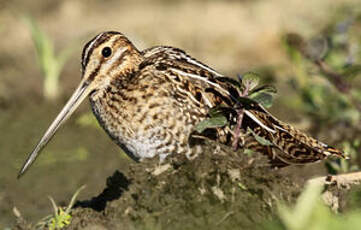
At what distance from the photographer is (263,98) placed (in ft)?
12.4

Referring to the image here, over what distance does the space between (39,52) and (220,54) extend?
2.40 m

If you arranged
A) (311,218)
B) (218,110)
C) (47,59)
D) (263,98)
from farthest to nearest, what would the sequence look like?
(47,59)
(218,110)
(263,98)
(311,218)

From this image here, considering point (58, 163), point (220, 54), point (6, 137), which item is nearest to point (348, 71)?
point (58, 163)

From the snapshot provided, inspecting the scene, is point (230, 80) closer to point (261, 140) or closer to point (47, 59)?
point (261, 140)

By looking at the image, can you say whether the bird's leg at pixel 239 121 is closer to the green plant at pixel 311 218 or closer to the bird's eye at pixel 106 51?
the bird's eye at pixel 106 51

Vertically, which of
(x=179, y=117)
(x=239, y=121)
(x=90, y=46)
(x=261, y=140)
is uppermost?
(x=90, y=46)

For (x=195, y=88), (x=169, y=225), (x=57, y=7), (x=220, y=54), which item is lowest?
(x=169, y=225)

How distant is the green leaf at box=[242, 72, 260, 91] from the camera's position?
12.5ft

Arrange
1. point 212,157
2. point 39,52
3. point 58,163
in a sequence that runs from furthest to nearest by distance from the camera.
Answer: point 39,52
point 58,163
point 212,157

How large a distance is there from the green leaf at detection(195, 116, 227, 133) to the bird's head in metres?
0.88

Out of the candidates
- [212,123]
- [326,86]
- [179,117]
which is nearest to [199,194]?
[212,123]

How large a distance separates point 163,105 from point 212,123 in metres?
0.46

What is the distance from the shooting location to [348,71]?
5449 mm

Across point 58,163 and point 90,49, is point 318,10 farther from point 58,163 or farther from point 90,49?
point 90,49
